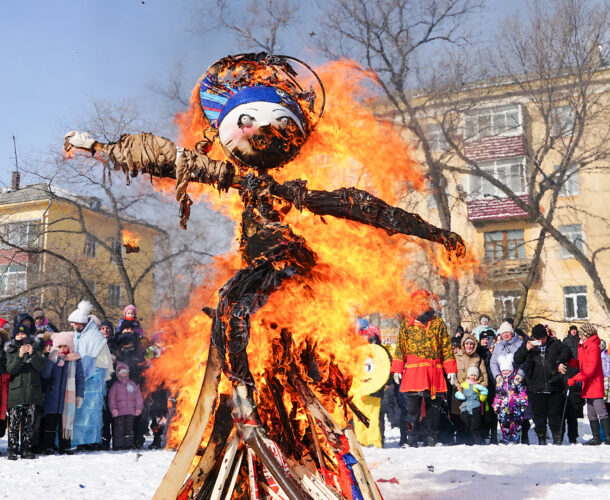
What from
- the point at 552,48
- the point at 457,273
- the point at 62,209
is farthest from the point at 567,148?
the point at 457,273

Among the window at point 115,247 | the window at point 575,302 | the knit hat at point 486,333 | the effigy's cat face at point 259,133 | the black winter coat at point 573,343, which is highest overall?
the window at point 115,247

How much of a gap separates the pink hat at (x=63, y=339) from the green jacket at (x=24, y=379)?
58cm

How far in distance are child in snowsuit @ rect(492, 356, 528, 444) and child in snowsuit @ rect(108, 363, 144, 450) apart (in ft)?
17.0

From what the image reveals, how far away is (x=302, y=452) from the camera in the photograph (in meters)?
3.98

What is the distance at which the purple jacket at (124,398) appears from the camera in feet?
29.8

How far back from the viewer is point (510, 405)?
29.9 feet

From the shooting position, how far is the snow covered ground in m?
5.21

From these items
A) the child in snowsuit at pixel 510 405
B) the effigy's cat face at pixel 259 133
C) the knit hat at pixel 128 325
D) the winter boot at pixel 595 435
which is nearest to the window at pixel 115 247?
the knit hat at pixel 128 325

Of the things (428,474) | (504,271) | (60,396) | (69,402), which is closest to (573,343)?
(428,474)

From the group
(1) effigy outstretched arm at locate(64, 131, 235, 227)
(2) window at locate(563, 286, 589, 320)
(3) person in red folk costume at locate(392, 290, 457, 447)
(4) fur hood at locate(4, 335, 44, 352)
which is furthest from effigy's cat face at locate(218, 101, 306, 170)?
(2) window at locate(563, 286, 589, 320)

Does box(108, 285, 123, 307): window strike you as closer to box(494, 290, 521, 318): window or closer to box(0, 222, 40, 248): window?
box(0, 222, 40, 248): window

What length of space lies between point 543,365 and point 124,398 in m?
6.03

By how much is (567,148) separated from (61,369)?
1424 cm

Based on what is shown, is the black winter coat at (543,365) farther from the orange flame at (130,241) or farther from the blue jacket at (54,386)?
the orange flame at (130,241)
